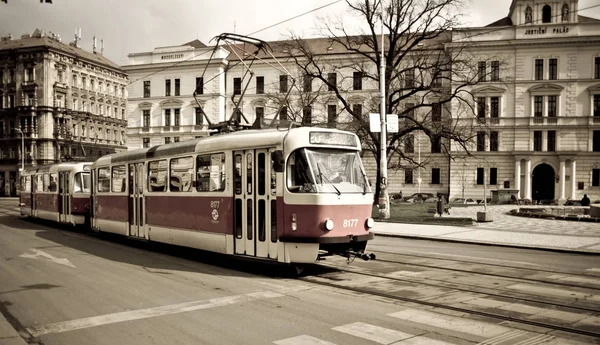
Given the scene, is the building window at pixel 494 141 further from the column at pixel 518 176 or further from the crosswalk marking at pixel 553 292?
the crosswalk marking at pixel 553 292

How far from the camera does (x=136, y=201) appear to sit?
630 inches

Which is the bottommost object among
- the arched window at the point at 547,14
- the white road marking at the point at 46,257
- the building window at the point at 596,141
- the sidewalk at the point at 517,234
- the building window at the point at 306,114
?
the sidewalk at the point at 517,234

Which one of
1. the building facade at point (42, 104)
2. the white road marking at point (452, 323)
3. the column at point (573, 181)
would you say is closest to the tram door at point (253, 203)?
the white road marking at point (452, 323)

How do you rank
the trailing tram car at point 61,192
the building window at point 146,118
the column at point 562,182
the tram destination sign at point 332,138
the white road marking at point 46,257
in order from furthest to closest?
the building window at point 146,118
the column at point 562,182
the trailing tram car at point 61,192
the white road marking at point 46,257
the tram destination sign at point 332,138

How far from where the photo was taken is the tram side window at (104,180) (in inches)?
715

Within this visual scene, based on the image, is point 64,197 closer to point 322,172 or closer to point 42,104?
point 322,172

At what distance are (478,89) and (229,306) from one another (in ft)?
188

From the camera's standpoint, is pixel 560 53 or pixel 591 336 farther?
pixel 560 53

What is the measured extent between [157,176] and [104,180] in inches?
191

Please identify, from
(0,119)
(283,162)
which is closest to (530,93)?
(283,162)

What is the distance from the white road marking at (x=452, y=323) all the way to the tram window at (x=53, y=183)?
2099 cm

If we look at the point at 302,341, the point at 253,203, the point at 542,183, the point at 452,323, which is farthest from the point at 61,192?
the point at 542,183

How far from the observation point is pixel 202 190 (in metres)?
12.5

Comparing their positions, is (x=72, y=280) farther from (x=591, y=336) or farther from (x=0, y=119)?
(x=0, y=119)
